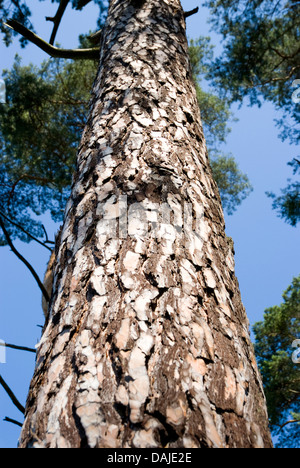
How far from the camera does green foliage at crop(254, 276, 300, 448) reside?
263 inches

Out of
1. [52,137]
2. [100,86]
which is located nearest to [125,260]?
[100,86]

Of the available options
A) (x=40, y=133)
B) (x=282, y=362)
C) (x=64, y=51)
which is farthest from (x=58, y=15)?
(x=282, y=362)

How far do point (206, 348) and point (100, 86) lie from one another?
128 cm

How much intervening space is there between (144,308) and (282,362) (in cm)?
687

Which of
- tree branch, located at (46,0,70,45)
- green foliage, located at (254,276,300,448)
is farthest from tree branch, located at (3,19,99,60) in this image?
green foliage, located at (254,276,300,448)

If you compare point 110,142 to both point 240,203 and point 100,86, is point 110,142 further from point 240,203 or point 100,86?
point 240,203

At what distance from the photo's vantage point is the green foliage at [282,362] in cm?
667

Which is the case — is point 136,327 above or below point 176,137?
below

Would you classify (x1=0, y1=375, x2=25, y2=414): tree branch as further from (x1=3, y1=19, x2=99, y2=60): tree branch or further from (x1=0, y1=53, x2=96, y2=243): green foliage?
(x1=0, y1=53, x2=96, y2=243): green foliage

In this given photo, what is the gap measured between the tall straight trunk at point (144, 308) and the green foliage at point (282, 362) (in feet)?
21.4

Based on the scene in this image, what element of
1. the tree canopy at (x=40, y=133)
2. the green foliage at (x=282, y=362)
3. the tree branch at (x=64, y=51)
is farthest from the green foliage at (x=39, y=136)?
the green foliage at (x=282, y=362)

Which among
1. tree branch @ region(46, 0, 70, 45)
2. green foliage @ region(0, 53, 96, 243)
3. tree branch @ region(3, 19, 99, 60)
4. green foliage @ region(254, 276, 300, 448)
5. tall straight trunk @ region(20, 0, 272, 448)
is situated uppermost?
green foliage @ region(0, 53, 96, 243)

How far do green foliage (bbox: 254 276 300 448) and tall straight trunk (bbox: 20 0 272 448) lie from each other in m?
6.52

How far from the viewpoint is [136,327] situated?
2.48ft
